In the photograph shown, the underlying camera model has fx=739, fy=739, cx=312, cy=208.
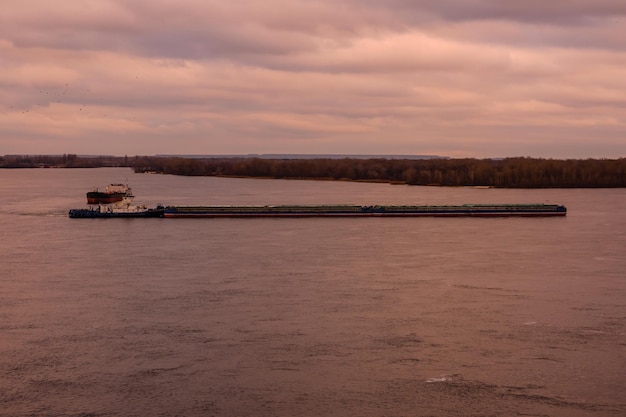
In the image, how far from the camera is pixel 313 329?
31750mm

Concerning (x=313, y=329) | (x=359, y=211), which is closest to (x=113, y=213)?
(x=359, y=211)

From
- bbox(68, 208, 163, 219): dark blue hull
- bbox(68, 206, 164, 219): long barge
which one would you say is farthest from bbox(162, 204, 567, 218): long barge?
bbox(68, 206, 164, 219): long barge

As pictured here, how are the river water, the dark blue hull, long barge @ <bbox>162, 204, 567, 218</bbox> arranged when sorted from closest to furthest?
the river water < the dark blue hull < long barge @ <bbox>162, 204, 567, 218</bbox>

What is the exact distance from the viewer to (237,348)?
29000 mm

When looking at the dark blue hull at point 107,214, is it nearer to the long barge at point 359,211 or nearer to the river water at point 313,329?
the long barge at point 359,211

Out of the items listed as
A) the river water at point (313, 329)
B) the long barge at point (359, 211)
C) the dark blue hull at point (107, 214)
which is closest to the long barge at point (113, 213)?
the dark blue hull at point (107, 214)

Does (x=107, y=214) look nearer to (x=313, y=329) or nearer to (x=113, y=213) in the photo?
(x=113, y=213)

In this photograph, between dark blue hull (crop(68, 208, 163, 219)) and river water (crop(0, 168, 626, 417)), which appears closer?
river water (crop(0, 168, 626, 417))

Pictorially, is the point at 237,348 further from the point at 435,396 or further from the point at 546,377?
the point at 546,377

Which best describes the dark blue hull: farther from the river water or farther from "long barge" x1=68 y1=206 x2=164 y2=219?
the river water

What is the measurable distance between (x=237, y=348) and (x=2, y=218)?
68.0 m

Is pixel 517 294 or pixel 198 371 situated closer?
pixel 198 371

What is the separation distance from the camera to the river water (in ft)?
79.1

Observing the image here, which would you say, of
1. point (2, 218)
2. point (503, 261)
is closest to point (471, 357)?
point (503, 261)
